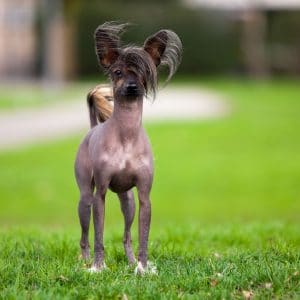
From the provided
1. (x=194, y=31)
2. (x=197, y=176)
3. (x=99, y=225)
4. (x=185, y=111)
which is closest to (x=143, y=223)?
(x=99, y=225)

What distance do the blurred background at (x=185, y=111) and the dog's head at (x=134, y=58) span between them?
5.51 m

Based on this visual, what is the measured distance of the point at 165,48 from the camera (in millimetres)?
5656

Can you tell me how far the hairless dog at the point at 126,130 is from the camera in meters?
5.47

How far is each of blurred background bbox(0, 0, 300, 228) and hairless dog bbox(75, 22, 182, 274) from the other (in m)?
5.42

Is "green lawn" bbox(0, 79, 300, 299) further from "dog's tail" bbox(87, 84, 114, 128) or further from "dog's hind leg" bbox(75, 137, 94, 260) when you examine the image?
"dog's tail" bbox(87, 84, 114, 128)

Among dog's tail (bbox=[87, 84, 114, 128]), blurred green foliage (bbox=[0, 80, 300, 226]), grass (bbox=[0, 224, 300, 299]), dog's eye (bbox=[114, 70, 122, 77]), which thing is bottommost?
blurred green foliage (bbox=[0, 80, 300, 226])

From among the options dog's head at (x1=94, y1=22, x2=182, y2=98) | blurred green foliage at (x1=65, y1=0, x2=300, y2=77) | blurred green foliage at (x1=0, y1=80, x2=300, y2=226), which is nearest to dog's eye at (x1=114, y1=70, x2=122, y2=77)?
dog's head at (x1=94, y1=22, x2=182, y2=98)

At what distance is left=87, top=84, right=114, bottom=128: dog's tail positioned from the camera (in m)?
6.12

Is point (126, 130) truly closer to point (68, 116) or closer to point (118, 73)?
point (118, 73)

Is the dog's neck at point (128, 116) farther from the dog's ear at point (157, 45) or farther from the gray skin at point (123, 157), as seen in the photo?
the dog's ear at point (157, 45)

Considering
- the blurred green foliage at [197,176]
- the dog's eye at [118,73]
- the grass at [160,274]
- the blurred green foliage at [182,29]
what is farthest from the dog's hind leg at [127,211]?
the blurred green foliage at [182,29]

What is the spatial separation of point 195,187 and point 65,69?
30419 mm

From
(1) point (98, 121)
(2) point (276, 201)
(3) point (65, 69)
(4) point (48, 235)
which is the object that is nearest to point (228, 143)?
(2) point (276, 201)

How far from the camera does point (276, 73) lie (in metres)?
46.9
